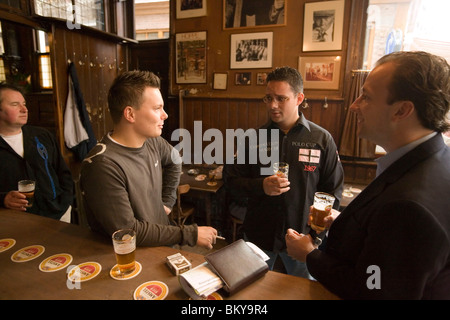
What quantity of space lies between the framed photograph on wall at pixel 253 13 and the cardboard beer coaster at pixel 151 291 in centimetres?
368

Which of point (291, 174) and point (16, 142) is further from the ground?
point (16, 142)

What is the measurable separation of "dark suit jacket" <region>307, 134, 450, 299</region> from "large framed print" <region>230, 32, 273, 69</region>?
3181 mm

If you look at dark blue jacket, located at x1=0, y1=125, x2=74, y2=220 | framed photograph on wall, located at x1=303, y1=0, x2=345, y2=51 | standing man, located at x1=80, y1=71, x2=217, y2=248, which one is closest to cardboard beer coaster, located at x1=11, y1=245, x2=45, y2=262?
standing man, located at x1=80, y1=71, x2=217, y2=248

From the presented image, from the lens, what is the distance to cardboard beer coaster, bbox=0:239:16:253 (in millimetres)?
1293

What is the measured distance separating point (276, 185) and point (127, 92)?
110 centimetres

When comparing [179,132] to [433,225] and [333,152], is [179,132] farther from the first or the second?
[433,225]

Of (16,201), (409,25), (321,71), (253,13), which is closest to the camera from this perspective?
(16,201)

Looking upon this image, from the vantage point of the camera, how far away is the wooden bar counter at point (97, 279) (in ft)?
3.29

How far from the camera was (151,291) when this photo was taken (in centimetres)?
102

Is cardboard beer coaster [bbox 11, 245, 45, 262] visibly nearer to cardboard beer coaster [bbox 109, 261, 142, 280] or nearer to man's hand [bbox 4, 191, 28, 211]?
cardboard beer coaster [bbox 109, 261, 142, 280]

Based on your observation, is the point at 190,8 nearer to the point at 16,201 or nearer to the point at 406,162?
the point at 16,201

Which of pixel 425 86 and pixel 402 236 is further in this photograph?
pixel 425 86

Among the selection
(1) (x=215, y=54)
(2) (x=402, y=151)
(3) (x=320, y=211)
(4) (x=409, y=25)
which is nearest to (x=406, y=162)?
(2) (x=402, y=151)

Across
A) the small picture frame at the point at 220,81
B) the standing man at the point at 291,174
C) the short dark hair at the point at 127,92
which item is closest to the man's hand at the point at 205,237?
the standing man at the point at 291,174
